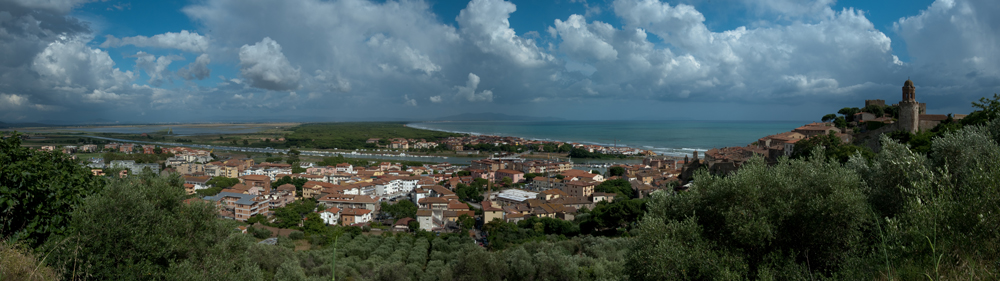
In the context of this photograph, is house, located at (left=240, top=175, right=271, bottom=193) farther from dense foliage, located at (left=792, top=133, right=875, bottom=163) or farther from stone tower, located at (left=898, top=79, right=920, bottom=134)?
stone tower, located at (left=898, top=79, right=920, bottom=134)

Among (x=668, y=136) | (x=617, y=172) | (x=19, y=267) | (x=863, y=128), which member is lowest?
(x=617, y=172)

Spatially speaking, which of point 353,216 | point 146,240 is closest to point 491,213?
point 353,216

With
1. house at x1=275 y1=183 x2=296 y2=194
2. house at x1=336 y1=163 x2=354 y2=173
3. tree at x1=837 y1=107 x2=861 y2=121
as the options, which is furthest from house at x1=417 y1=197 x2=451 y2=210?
tree at x1=837 y1=107 x2=861 y2=121

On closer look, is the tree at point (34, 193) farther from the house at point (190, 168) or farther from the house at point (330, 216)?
the house at point (190, 168)

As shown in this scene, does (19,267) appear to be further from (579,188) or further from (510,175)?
(510,175)

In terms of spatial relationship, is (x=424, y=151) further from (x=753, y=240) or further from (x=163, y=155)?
(x=753, y=240)
